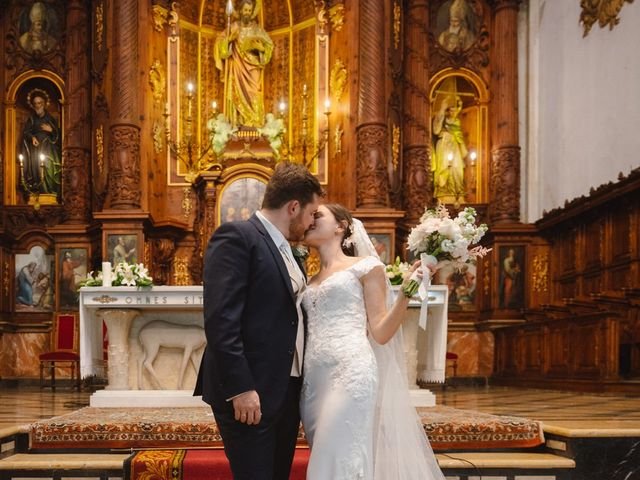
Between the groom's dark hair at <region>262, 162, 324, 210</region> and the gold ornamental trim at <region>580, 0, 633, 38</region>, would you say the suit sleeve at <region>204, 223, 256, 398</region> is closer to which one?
the groom's dark hair at <region>262, 162, 324, 210</region>

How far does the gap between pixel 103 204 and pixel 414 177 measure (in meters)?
5.45

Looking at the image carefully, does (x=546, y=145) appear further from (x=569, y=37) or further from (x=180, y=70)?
(x=180, y=70)

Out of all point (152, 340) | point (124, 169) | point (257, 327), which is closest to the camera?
point (257, 327)

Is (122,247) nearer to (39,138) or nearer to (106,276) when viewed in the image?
(39,138)

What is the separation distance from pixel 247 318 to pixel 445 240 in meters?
1.08

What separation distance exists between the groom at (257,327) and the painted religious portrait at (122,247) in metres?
9.26

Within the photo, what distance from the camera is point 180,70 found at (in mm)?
14258

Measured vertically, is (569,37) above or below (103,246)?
above

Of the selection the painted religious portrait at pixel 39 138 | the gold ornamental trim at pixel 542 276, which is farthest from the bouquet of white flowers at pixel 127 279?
the gold ornamental trim at pixel 542 276

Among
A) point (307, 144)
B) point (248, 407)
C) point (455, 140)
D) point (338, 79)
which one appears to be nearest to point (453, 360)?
point (455, 140)

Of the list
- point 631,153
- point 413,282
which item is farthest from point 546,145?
point 413,282

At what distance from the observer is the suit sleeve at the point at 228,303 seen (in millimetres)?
3156

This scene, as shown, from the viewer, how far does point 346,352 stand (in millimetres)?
3707

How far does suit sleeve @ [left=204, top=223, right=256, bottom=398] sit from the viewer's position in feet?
10.4
